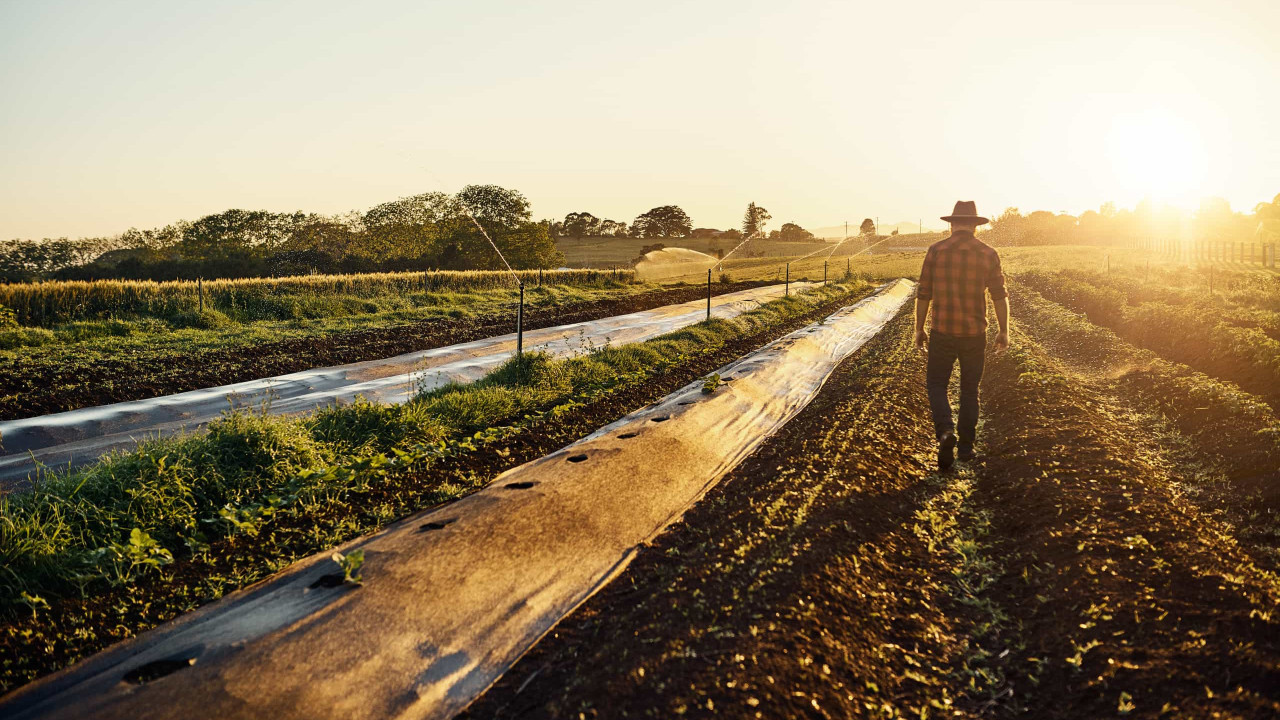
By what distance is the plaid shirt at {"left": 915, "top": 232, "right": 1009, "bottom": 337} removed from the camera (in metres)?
6.01

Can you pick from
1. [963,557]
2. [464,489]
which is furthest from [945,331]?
[464,489]

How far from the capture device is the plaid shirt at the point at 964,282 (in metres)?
6.01

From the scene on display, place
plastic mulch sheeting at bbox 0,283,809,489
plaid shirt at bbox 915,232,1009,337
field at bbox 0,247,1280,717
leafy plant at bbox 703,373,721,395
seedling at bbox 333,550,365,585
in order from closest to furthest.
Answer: field at bbox 0,247,1280,717
seedling at bbox 333,550,365,585
plaid shirt at bbox 915,232,1009,337
plastic mulch sheeting at bbox 0,283,809,489
leafy plant at bbox 703,373,721,395

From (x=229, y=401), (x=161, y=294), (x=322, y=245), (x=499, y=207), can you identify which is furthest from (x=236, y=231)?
(x=229, y=401)

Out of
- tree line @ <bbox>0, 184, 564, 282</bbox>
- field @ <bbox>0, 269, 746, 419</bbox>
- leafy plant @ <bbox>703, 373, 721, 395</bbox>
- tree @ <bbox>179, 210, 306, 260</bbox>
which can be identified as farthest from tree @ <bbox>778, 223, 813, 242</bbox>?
leafy plant @ <bbox>703, 373, 721, 395</bbox>

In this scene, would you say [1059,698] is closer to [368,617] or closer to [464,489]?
[368,617]

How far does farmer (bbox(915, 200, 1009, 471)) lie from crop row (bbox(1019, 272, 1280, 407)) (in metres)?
5.42

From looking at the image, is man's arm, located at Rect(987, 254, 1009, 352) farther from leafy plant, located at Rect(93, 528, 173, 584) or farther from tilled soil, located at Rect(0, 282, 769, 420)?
tilled soil, located at Rect(0, 282, 769, 420)

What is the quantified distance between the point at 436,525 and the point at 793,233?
114 metres

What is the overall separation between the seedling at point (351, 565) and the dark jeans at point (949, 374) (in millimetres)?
4459

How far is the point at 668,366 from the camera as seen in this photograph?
12156 mm

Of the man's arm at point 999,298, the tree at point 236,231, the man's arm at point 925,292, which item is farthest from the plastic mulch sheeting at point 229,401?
the tree at point 236,231

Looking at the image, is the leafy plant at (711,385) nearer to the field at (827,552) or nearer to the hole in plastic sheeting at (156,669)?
the field at (827,552)

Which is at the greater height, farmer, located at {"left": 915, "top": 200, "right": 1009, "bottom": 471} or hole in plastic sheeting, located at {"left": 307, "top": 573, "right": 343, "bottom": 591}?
farmer, located at {"left": 915, "top": 200, "right": 1009, "bottom": 471}
